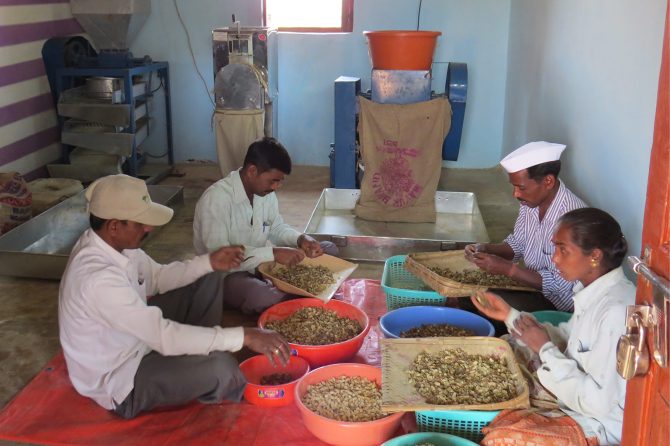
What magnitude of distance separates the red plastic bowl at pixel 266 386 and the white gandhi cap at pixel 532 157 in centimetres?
118

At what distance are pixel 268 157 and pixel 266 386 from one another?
3.59 feet

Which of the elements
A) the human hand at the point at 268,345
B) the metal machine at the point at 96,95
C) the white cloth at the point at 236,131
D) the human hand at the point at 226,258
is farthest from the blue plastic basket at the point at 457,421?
the metal machine at the point at 96,95

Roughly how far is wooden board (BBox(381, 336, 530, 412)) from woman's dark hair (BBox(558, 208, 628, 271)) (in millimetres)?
473

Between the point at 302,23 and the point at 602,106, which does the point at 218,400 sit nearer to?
the point at 602,106

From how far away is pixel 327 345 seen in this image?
2559 millimetres

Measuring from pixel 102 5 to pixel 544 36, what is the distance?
12.0 ft

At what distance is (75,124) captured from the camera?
551 centimetres

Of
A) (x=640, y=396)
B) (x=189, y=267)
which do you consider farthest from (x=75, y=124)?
(x=640, y=396)

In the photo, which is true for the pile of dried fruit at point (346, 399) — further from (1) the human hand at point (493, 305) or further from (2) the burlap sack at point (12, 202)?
(2) the burlap sack at point (12, 202)

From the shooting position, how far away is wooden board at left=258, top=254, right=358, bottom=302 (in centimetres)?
301

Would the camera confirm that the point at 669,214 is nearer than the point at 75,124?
Yes

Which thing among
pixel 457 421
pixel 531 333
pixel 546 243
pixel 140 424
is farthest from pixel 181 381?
pixel 546 243

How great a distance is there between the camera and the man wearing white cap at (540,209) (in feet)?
8.98

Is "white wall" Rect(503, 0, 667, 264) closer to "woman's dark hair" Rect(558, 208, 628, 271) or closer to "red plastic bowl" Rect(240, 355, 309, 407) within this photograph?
"woman's dark hair" Rect(558, 208, 628, 271)
